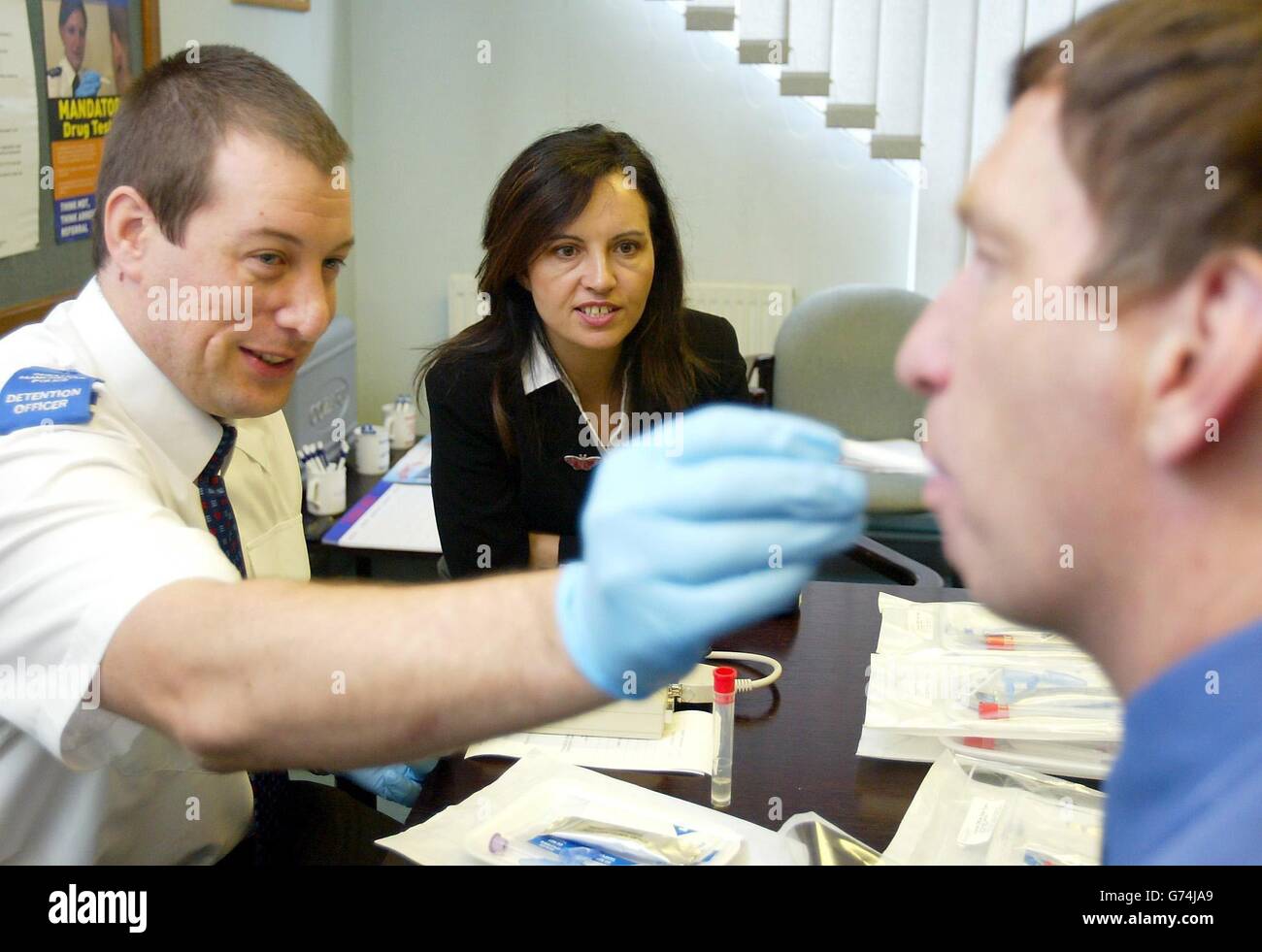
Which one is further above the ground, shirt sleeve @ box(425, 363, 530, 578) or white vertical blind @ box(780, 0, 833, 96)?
white vertical blind @ box(780, 0, 833, 96)

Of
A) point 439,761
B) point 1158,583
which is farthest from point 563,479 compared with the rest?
point 1158,583

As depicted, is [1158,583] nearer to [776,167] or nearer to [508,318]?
[508,318]

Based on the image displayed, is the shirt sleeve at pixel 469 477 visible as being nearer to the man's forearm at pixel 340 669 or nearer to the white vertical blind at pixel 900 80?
the man's forearm at pixel 340 669

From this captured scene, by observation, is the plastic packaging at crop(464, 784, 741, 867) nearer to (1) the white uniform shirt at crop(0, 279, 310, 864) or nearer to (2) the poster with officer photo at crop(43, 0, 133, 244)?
(1) the white uniform shirt at crop(0, 279, 310, 864)

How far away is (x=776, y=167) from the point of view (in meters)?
3.54

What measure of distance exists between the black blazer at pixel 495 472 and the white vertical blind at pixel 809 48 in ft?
5.43

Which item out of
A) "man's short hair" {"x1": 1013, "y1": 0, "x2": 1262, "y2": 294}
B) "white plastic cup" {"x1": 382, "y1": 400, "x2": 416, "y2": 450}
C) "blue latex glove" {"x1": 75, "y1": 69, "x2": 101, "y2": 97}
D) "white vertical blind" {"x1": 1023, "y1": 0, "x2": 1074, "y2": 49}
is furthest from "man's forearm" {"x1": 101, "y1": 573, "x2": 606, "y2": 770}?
"white vertical blind" {"x1": 1023, "y1": 0, "x2": 1074, "y2": 49}

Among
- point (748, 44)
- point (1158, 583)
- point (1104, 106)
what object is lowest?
point (1158, 583)

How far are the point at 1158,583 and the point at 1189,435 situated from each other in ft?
0.31

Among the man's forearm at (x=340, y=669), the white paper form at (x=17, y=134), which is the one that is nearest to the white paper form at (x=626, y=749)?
the man's forearm at (x=340, y=669)

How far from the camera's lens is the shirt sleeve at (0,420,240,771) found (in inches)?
33.7

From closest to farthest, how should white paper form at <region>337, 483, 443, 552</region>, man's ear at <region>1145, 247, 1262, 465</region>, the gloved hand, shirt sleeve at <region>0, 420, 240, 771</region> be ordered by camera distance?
man's ear at <region>1145, 247, 1262, 465</region> → shirt sleeve at <region>0, 420, 240, 771</region> → the gloved hand → white paper form at <region>337, 483, 443, 552</region>

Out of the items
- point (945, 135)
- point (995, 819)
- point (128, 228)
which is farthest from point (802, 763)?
point (945, 135)

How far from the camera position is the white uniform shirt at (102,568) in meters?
0.87
